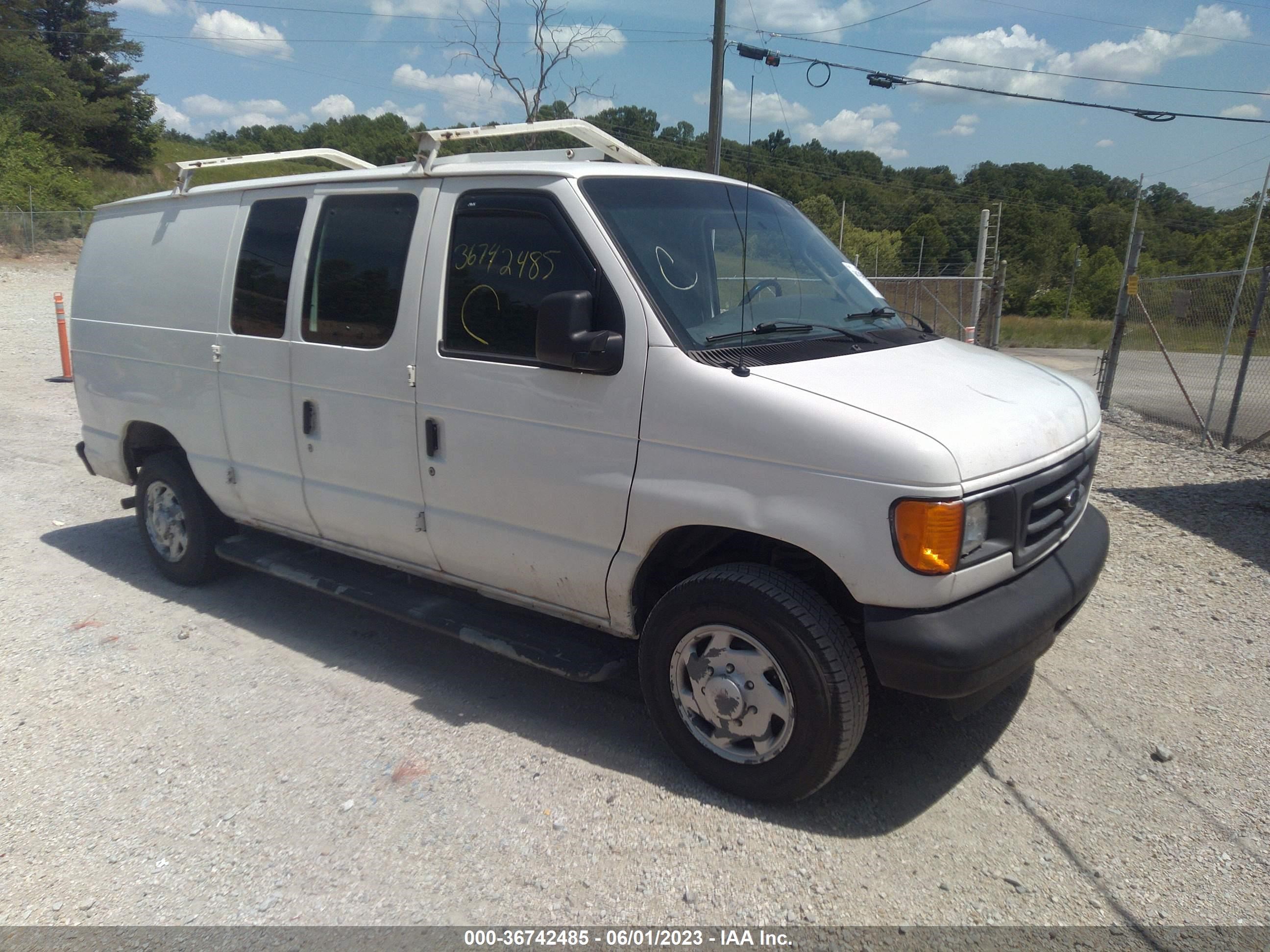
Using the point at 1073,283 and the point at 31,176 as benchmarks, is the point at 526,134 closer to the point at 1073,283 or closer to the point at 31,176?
the point at 31,176

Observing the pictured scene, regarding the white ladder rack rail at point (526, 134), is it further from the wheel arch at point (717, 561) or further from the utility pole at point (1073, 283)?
the utility pole at point (1073, 283)

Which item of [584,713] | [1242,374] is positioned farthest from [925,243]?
[584,713]

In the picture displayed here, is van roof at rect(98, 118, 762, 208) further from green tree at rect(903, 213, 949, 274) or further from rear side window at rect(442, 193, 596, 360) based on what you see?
green tree at rect(903, 213, 949, 274)

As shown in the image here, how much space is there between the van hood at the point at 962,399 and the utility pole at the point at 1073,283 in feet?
199

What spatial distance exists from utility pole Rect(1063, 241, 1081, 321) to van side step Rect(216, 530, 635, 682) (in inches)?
2408

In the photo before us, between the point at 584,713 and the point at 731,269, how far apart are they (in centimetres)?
205

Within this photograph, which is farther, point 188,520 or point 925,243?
point 925,243

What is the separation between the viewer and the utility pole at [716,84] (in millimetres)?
14477

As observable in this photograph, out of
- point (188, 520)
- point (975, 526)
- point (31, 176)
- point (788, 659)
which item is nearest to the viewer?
point (975, 526)

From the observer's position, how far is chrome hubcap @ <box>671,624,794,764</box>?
3189mm

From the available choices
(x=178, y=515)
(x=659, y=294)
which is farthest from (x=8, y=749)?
(x=659, y=294)

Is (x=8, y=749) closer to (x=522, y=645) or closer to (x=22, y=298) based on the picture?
(x=522, y=645)

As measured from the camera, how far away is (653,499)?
3.30 m

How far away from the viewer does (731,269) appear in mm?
3789
